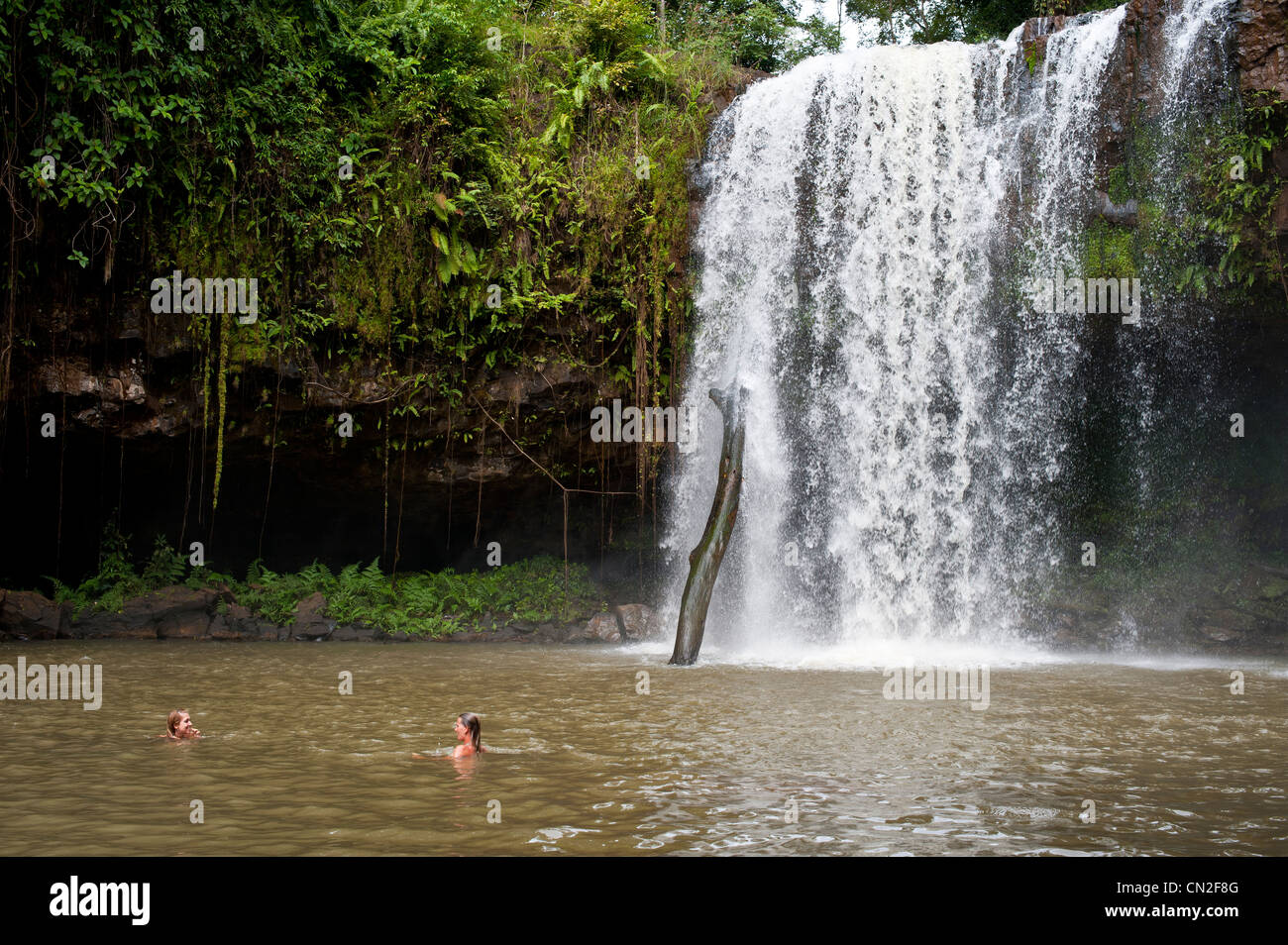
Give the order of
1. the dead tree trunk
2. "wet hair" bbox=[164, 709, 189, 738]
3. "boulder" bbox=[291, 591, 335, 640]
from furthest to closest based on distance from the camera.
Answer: "boulder" bbox=[291, 591, 335, 640] → the dead tree trunk → "wet hair" bbox=[164, 709, 189, 738]

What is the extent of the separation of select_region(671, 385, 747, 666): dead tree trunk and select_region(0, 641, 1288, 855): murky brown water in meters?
1.63

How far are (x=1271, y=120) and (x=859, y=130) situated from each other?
5.20 meters

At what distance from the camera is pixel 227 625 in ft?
45.9

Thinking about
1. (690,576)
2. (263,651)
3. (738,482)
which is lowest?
(263,651)

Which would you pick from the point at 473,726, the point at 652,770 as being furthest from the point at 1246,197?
the point at 473,726

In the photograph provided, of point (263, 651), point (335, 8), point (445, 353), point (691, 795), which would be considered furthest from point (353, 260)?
point (691, 795)

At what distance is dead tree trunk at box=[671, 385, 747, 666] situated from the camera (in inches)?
434

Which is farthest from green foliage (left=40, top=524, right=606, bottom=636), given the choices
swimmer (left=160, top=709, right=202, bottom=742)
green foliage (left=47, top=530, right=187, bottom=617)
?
swimmer (left=160, top=709, right=202, bottom=742)

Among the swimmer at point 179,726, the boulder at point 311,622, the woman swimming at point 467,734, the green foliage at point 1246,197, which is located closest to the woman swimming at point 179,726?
the swimmer at point 179,726

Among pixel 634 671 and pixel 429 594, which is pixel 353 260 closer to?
pixel 429 594

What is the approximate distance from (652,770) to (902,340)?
9.43 m

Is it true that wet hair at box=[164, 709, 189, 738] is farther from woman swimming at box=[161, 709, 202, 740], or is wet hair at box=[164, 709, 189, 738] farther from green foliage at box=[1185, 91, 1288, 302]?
green foliage at box=[1185, 91, 1288, 302]

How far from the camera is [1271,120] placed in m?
11.7

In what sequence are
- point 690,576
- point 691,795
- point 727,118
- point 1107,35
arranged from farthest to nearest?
point 727,118, point 1107,35, point 690,576, point 691,795
